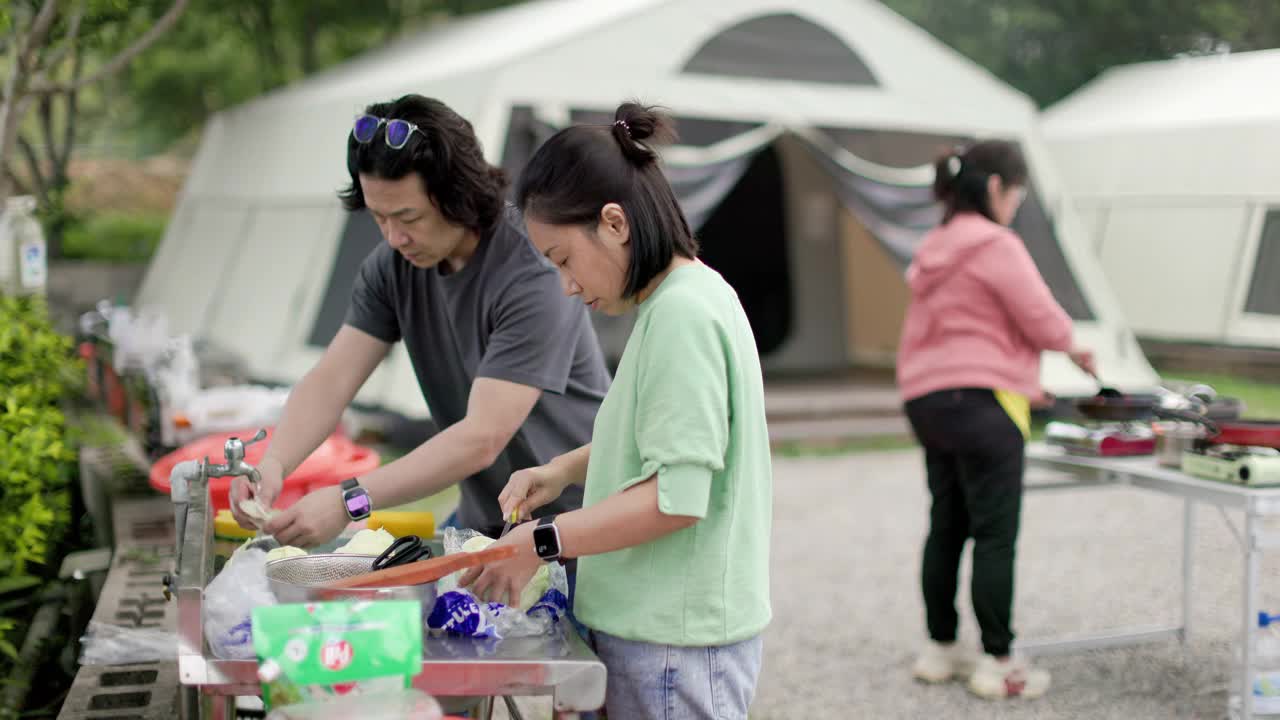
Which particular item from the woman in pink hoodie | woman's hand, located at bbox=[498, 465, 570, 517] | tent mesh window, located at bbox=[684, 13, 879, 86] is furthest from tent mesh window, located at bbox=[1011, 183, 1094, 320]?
woman's hand, located at bbox=[498, 465, 570, 517]

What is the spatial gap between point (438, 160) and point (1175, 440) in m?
2.63

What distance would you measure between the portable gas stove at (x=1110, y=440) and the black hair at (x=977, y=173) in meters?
0.78

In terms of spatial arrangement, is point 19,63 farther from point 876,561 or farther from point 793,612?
point 876,561

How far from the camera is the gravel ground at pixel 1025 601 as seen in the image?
409cm

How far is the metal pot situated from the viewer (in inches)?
151

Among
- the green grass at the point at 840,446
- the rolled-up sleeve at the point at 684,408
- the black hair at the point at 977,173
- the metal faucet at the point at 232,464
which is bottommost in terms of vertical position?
the green grass at the point at 840,446

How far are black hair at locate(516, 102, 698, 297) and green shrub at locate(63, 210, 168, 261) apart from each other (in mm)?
16510

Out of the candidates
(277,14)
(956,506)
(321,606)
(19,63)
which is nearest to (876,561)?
(956,506)

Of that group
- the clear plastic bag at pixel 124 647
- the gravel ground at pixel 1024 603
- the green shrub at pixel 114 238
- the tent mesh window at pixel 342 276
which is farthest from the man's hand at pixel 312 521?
the green shrub at pixel 114 238

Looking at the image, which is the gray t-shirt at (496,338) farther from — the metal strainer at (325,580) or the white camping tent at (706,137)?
the white camping tent at (706,137)

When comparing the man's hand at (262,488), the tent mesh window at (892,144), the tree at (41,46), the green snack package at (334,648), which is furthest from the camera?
the tent mesh window at (892,144)

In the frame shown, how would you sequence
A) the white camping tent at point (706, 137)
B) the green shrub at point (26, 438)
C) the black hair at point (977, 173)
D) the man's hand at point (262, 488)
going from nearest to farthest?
the man's hand at point (262, 488), the green shrub at point (26, 438), the black hair at point (977, 173), the white camping tent at point (706, 137)

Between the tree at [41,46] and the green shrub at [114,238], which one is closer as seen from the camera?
the tree at [41,46]

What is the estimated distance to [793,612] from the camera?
16.6ft
